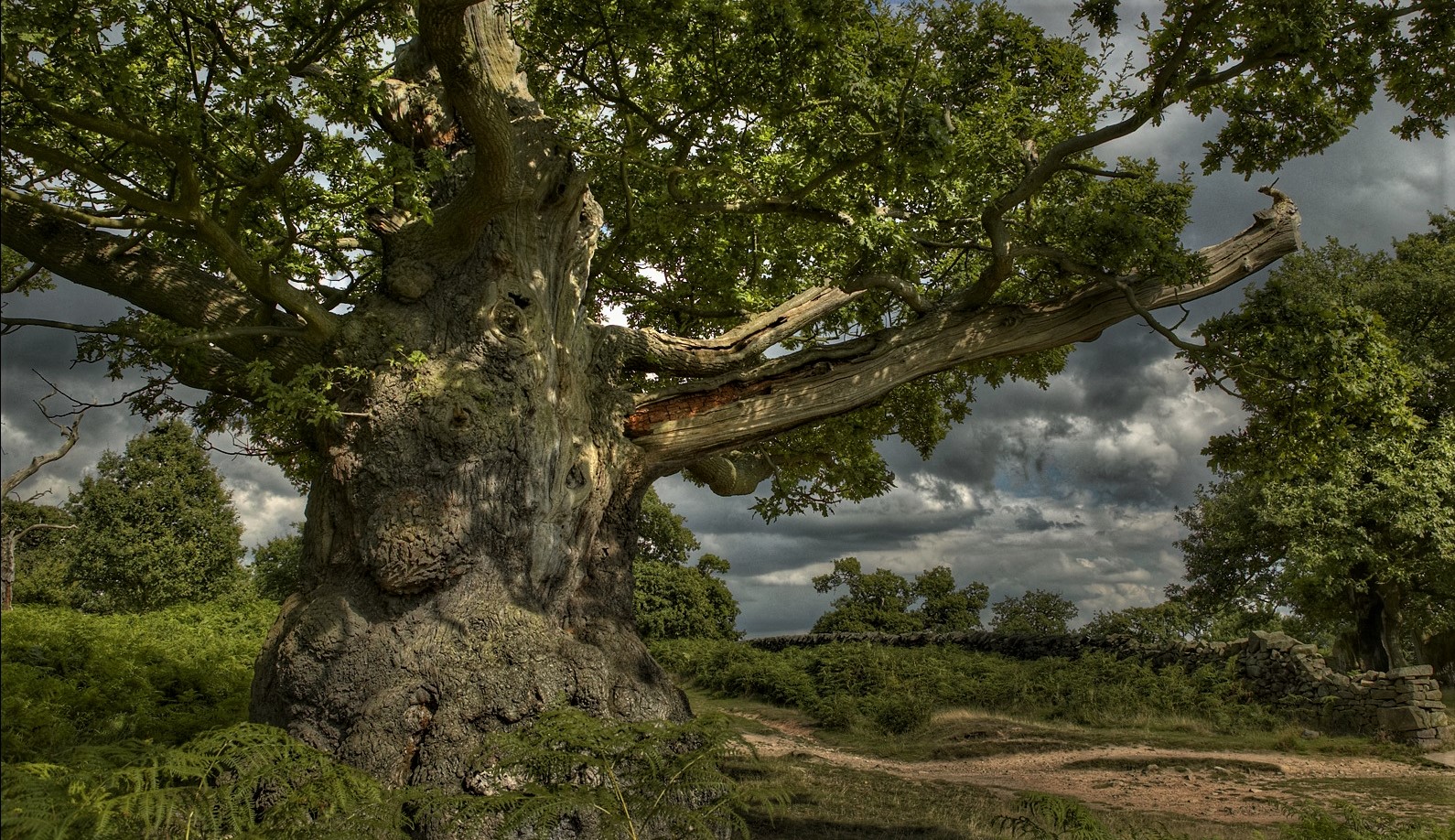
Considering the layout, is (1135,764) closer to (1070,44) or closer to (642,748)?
(1070,44)

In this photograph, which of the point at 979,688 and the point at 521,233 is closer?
the point at 521,233

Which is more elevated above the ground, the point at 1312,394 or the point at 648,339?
the point at 648,339

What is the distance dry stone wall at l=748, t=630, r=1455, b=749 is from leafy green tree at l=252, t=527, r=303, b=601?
69.3ft

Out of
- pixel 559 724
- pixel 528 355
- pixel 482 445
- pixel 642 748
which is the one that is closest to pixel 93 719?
pixel 482 445

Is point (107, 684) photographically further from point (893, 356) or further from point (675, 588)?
point (675, 588)

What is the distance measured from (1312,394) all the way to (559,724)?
8.97 meters

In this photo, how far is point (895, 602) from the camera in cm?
2850

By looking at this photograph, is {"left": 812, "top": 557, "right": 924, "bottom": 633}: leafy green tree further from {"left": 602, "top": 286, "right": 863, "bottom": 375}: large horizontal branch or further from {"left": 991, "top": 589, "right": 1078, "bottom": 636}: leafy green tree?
{"left": 602, "top": 286, "right": 863, "bottom": 375}: large horizontal branch

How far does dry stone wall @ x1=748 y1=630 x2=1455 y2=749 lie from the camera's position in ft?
51.2

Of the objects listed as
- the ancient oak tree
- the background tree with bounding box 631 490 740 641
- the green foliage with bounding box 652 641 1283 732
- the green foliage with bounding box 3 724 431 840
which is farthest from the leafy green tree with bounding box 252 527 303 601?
the green foliage with bounding box 3 724 431 840

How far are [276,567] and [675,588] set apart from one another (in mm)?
12760

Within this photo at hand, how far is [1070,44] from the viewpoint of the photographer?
11.0 metres

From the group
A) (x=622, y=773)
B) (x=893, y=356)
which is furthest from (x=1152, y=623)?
(x=622, y=773)

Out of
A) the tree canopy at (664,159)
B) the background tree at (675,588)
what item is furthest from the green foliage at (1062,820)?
the background tree at (675,588)
